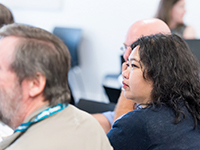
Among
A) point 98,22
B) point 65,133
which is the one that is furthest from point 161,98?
point 98,22

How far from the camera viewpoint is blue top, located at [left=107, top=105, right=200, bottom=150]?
3.12ft

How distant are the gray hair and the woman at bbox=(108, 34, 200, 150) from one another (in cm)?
33

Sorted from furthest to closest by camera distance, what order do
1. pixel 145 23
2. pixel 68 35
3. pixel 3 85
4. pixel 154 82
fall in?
1. pixel 68 35
2. pixel 145 23
3. pixel 154 82
4. pixel 3 85

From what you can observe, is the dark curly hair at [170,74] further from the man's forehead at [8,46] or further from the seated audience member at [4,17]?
the seated audience member at [4,17]

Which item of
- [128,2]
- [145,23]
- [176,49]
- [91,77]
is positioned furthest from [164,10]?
[176,49]

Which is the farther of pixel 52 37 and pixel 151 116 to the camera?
pixel 151 116

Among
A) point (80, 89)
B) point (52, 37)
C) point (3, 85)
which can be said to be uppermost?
point (52, 37)

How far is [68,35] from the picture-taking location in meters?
3.23

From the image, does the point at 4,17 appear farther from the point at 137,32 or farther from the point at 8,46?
the point at 8,46

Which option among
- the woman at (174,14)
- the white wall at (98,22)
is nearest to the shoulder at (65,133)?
the woman at (174,14)

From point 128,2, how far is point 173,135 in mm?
2370

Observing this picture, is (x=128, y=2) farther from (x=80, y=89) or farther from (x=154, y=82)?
(x=154, y=82)

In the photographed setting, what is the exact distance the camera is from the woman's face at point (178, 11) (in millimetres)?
2635

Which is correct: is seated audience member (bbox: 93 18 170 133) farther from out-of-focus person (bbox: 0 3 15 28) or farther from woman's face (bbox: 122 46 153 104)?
out-of-focus person (bbox: 0 3 15 28)
